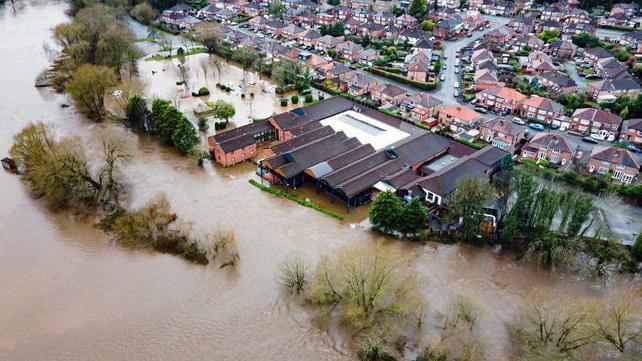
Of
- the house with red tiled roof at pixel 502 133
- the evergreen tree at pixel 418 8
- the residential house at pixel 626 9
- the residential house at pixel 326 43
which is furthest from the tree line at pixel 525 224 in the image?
the residential house at pixel 626 9

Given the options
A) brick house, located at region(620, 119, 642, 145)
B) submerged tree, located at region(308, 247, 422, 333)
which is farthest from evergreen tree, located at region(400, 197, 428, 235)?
brick house, located at region(620, 119, 642, 145)

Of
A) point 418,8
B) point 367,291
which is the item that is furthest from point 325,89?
point 418,8

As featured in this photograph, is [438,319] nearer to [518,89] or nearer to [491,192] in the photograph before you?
[491,192]

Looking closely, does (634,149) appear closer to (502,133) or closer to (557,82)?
(502,133)

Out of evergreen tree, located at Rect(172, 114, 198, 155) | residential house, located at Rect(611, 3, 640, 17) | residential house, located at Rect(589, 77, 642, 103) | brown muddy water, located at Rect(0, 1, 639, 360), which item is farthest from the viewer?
residential house, located at Rect(611, 3, 640, 17)

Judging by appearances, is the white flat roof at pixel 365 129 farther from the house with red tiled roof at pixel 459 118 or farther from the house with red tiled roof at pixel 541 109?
the house with red tiled roof at pixel 541 109

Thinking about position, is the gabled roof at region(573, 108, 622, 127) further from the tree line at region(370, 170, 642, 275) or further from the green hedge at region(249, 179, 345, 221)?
the green hedge at region(249, 179, 345, 221)

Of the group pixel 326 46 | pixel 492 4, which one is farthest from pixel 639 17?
pixel 326 46
